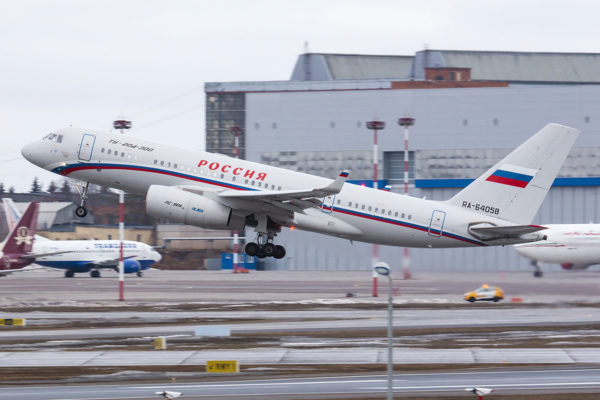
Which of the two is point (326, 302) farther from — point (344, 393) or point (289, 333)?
point (344, 393)

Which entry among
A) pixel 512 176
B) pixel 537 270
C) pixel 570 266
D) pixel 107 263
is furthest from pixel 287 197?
pixel 107 263

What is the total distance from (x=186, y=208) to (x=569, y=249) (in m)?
32.4

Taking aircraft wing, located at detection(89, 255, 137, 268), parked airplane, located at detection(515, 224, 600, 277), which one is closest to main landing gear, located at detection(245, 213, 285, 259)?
parked airplane, located at detection(515, 224, 600, 277)

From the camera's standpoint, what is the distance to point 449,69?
452ft

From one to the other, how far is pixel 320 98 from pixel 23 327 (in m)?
62.1

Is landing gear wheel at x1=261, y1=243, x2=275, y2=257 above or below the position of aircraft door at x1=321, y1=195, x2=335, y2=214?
below

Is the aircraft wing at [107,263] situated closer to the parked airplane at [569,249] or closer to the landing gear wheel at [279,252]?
the parked airplane at [569,249]

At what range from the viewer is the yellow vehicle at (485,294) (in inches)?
2158

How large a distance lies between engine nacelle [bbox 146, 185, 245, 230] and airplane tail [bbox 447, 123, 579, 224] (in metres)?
12.1

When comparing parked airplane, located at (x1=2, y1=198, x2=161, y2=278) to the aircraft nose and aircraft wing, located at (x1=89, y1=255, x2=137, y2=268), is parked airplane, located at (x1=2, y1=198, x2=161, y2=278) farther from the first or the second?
the aircraft nose

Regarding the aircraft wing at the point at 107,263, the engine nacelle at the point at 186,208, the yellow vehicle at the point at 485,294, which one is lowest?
the yellow vehicle at the point at 485,294

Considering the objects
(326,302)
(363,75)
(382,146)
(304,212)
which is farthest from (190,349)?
(363,75)

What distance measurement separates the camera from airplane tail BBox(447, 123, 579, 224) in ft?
152

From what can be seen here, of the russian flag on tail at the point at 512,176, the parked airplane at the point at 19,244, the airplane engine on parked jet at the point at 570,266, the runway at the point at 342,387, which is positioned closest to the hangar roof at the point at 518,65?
the airplane engine on parked jet at the point at 570,266
